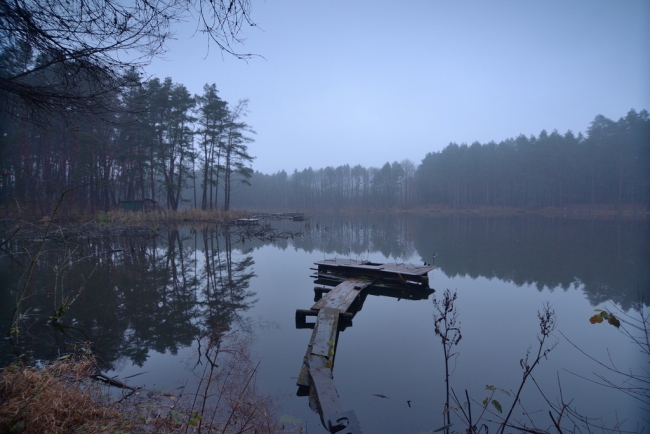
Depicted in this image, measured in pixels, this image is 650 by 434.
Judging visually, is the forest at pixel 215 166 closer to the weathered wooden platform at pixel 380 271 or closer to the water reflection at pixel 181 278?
the water reflection at pixel 181 278

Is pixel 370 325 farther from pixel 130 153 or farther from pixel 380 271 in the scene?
pixel 130 153

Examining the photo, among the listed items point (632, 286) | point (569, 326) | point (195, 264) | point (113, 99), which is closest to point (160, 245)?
point (195, 264)

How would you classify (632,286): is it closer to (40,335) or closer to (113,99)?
(113,99)

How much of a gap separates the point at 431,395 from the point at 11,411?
374cm

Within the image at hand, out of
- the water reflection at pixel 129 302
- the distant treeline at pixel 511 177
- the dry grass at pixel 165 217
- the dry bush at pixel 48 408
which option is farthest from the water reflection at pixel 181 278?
the distant treeline at pixel 511 177

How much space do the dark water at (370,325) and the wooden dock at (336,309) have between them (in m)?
0.22

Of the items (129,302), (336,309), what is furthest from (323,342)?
(129,302)

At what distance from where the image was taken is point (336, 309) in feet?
18.6

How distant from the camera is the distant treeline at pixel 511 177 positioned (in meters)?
45.2

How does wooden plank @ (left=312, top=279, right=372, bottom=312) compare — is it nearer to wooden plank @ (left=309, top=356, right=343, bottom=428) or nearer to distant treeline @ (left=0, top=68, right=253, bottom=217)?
wooden plank @ (left=309, top=356, right=343, bottom=428)

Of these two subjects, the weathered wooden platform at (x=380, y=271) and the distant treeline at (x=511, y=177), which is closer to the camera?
the weathered wooden platform at (x=380, y=271)

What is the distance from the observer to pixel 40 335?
4.95 meters

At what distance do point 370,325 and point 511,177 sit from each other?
59895 mm

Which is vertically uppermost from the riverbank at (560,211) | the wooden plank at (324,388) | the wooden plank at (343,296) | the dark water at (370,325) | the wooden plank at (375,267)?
the riverbank at (560,211)
